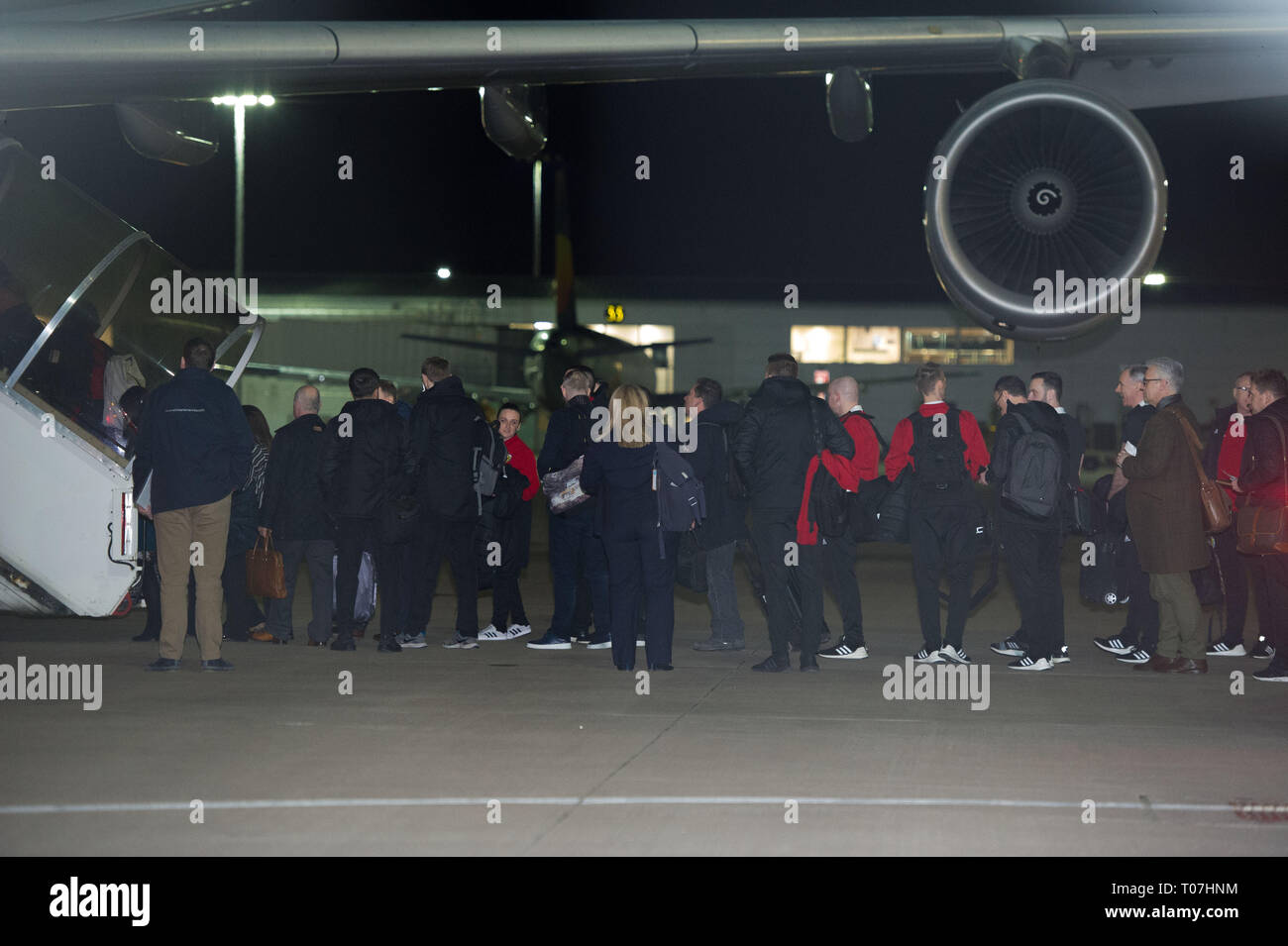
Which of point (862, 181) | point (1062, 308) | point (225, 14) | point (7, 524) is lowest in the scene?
point (7, 524)

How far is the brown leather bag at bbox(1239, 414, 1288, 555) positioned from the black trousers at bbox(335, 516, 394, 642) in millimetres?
5249

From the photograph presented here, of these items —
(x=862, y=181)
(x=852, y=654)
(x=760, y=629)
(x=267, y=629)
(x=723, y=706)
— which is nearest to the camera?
(x=723, y=706)

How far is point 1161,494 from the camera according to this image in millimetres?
8117

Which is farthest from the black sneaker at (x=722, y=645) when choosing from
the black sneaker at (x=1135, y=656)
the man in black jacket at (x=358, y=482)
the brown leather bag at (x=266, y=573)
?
the brown leather bag at (x=266, y=573)

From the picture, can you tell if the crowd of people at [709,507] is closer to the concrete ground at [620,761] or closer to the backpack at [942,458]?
the backpack at [942,458]

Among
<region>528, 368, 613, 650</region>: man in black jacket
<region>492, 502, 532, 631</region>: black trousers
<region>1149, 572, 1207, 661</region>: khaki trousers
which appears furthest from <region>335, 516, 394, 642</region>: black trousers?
<region>1149, 572, 1207, 661</region>: khaki trousers

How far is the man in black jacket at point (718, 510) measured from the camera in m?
9.02

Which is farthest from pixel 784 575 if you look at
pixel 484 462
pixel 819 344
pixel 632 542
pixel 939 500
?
pixel 819 344

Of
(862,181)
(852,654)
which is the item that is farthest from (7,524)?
(862,181)

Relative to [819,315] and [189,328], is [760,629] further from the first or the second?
[819,315]

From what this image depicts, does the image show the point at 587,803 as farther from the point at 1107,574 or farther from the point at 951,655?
the point at 1107,574

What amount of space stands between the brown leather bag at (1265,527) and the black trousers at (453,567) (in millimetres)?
4820

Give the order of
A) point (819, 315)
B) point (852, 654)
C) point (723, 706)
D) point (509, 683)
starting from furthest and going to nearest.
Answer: point (819, 315) < point (852, 654) < point (509, 683) < point (723, 706)

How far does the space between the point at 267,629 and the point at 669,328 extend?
89.7ft
